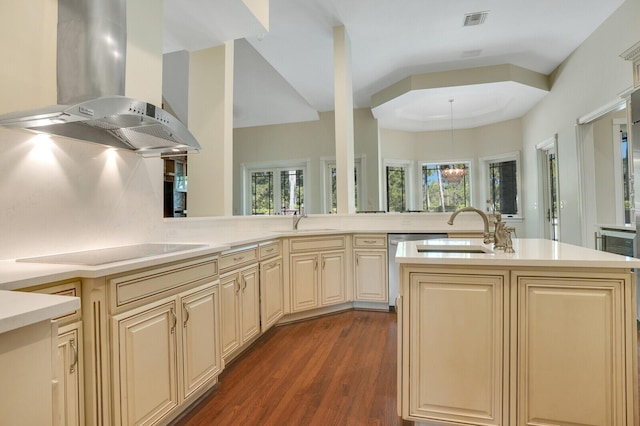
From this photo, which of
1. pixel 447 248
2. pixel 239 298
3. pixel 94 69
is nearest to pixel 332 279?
pixel 239 298

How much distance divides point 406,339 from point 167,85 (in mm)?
6501

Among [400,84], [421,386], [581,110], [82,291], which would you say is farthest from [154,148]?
[581,110]

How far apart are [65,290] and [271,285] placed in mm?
1820

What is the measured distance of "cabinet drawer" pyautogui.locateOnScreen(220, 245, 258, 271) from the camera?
2.27 metres

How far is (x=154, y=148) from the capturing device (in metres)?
2.16

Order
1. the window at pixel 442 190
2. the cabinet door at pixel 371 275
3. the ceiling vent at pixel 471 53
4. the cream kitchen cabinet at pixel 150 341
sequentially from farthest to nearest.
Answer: the window at pixel 442 190
the ceiling vent at pixel 471 53
the cabinet door at pixel 371 275
the cream kitchen cabinet at pixel 150 341

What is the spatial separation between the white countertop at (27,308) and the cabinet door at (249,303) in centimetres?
Answer: 171

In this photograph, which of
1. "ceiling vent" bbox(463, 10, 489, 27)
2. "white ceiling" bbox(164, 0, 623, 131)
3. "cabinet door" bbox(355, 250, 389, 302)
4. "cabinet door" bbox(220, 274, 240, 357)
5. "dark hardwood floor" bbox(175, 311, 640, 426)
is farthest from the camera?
"ceiling vent" bbox(463, 10, 489, 27)

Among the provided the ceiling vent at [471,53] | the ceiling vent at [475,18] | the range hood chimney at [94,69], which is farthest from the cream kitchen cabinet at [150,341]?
the ceiling vent at [471,53]

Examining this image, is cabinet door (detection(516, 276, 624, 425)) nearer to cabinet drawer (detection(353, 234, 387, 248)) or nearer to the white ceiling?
cabinet drawer (detection(353, 234, 387, 248))

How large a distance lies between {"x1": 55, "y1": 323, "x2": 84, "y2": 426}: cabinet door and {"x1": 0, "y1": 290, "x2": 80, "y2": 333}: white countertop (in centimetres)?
48

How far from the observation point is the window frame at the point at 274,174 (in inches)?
293

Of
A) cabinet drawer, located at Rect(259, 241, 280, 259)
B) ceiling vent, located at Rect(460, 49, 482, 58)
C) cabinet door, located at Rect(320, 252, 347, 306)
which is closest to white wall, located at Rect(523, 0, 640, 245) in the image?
ceiling vent, located at Rect(460, 49, 482, 58)

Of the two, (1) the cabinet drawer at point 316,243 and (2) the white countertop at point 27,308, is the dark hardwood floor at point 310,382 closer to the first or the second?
(1) the cabinet drawer at point 316,243
